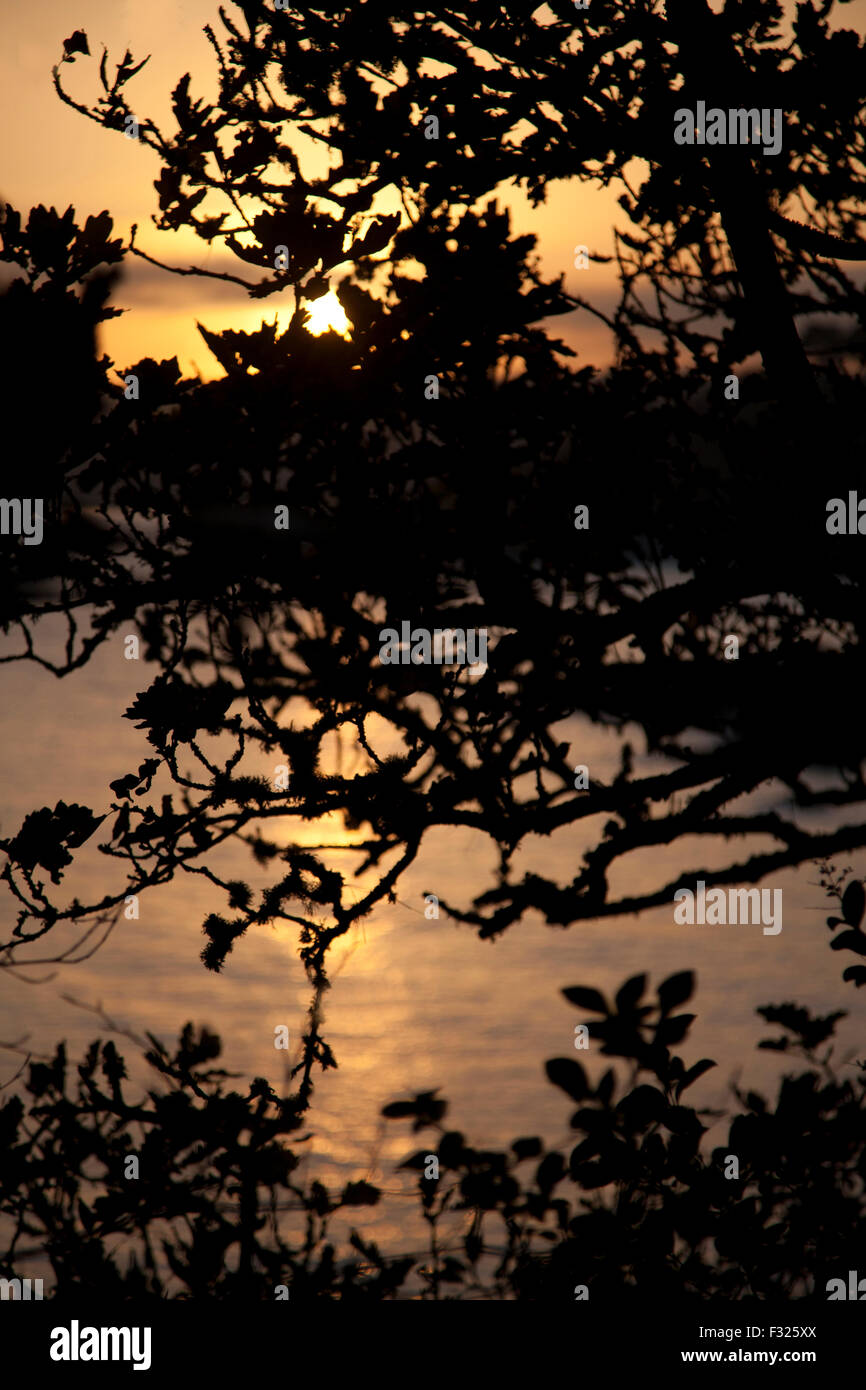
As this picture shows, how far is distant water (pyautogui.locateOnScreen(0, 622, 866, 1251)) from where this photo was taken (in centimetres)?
641

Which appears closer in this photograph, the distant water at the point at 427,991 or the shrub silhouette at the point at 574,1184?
the shrub silhouette at the point at 574,1184

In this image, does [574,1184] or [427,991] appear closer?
[574,1184]

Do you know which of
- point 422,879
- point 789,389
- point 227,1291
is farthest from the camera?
point 422,879

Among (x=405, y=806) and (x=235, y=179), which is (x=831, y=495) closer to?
(x=405, y=806)

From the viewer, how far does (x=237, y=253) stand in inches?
135

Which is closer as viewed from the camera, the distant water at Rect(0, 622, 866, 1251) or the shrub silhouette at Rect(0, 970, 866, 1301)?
the shrub silhouette at Rect(0, 970, 866, 1301)

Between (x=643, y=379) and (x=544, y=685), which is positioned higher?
(x=643, y=379)

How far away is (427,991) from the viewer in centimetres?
797

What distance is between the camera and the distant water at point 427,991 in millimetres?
6406
